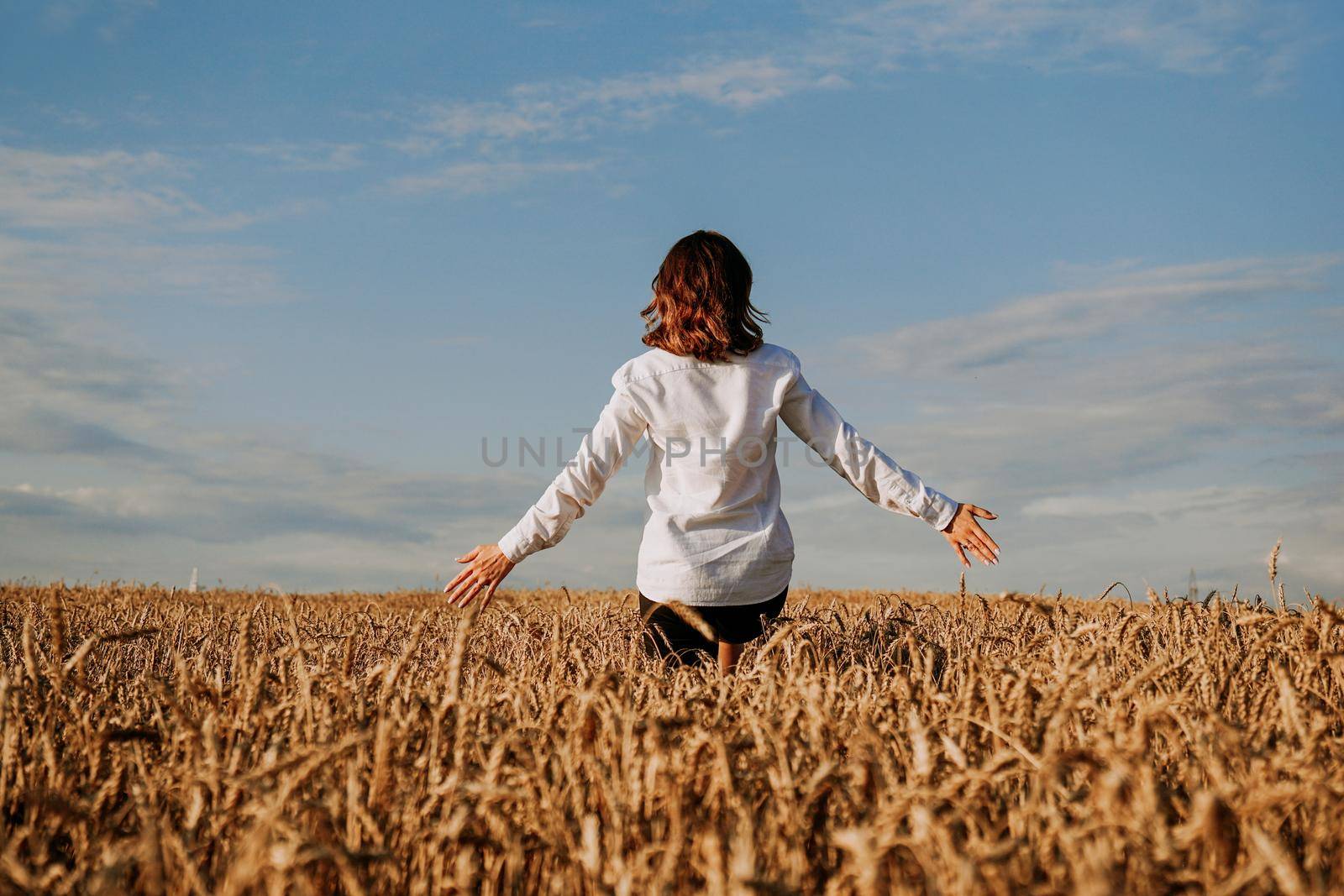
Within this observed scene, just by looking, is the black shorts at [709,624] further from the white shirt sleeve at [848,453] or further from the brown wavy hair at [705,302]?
the brown wavy hair at [705,302]

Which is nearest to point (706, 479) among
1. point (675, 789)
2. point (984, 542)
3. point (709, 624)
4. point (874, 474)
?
point (709, 624)

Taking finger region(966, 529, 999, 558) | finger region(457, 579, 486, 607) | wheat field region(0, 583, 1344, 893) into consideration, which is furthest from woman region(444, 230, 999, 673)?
wheat field region(0, 583, 1344, 893)

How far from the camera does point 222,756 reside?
288 cm

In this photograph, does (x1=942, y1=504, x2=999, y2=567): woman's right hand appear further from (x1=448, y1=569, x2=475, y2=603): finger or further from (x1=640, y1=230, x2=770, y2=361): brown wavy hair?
(x1=448, y1=569, x2=475, y2=603): finger

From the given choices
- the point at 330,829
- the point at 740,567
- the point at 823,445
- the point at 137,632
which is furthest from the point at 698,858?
the point at 823,445

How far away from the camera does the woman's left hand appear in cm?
489

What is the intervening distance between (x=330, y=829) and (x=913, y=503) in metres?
3.57

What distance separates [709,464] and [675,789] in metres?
3.05

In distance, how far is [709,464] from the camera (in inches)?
200

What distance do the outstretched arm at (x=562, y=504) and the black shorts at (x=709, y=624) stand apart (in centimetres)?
60

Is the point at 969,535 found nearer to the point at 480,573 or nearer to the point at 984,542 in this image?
the point at 984,542

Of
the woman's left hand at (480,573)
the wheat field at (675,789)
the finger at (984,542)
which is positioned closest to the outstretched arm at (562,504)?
the woman's left hand at (480,573)

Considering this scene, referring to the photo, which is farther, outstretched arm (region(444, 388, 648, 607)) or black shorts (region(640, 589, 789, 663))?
black shorts (region(640, 589, 789, 663))

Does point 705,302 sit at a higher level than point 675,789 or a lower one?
higher
